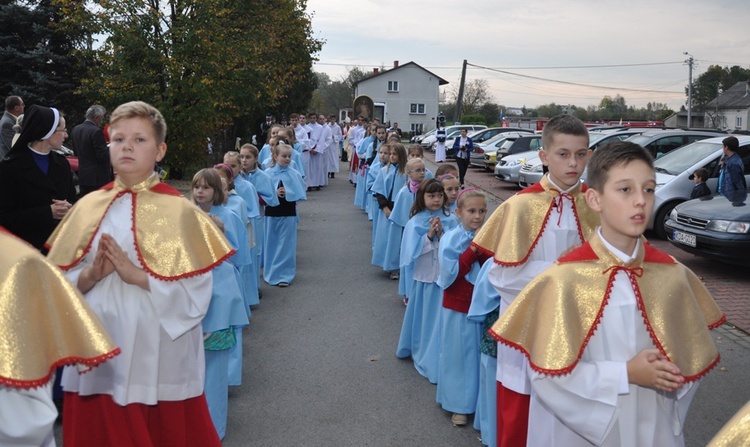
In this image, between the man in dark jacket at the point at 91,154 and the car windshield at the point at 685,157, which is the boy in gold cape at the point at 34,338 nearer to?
the man in dark jacket at the point at 91,154

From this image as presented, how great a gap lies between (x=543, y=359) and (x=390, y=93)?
85386mm

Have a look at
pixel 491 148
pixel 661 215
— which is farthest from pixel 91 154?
pixel 491 148

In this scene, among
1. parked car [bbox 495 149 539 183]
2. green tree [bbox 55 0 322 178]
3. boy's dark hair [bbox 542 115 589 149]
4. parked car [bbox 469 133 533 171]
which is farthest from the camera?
parked car [bbox 469 133 533 171]

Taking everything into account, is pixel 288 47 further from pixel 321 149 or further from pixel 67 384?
pixel 67 384

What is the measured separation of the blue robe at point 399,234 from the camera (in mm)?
8516

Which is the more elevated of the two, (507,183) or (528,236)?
(528,236)

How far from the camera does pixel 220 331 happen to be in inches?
201

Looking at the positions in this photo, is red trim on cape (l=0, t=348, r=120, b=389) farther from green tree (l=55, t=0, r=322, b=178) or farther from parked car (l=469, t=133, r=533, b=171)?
parked car (l=469, t=133, r=533, b=171)

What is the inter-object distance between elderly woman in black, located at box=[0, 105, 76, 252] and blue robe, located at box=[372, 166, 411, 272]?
5186mm

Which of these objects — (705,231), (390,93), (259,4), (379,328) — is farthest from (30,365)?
(390,93)

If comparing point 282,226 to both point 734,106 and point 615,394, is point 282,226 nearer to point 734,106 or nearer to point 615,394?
point 615,394

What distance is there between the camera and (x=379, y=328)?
27.1 ft

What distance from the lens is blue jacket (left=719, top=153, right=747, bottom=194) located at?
12.1 m

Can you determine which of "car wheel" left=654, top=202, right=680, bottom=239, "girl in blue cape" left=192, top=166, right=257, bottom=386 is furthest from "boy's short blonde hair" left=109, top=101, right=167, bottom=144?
"car wheel" left=654, top=202, right=680, bottom=239
